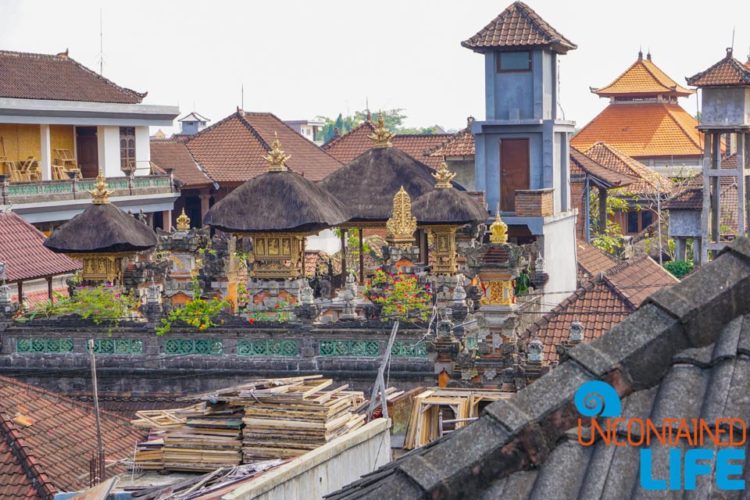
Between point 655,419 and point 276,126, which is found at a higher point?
point 276,126

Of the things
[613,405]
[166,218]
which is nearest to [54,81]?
[166,218]

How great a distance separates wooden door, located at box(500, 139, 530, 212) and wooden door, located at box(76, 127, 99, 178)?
2069cm

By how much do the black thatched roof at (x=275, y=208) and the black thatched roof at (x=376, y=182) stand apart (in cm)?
462

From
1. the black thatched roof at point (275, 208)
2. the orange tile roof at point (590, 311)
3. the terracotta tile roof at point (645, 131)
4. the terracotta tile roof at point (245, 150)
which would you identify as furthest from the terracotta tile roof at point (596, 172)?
the black thatched roof at point (275, 208)

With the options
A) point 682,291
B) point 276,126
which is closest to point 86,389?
point 682,291

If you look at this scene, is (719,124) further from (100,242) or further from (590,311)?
(100,242)

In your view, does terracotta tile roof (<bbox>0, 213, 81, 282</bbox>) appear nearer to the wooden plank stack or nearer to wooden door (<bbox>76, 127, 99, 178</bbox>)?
the wooden plank stack

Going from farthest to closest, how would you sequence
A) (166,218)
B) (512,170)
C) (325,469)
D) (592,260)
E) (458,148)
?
(166,218) → (458,148) → (592,260) → (512,170) → (325,469)

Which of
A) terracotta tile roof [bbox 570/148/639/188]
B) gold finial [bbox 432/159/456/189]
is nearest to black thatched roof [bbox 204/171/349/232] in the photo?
gold finial [bbox 432/159/456/189]

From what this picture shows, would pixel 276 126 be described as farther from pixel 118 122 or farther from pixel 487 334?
pixel 487 334

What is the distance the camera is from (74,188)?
1823 inches

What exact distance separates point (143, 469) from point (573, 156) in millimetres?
41694

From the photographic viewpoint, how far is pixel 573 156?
55.3m

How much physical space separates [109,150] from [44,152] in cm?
365
